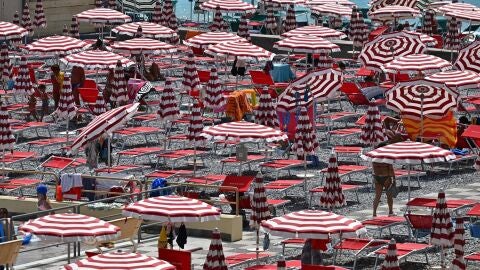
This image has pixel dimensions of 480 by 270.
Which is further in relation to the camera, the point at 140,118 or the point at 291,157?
the point at 140,118

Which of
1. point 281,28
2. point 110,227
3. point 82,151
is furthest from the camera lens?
point 281,28

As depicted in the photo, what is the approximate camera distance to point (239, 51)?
43781 mm

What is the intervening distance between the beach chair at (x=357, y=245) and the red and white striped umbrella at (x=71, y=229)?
3552 millimetres

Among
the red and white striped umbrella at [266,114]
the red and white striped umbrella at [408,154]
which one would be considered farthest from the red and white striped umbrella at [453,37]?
the red and white striped umbrella at [408,154]

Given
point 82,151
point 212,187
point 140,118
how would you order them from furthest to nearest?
point 140,118, point 82,151, point 212,187

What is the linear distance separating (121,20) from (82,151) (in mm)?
14091

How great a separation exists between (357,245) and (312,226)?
7.38ft

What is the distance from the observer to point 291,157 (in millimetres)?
37000

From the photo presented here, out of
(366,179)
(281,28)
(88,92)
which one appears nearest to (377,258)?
(366,179)

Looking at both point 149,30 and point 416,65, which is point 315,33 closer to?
point 149,30

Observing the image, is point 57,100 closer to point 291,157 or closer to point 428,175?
point 291,157

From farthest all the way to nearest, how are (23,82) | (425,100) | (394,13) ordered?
(394,13) < (23,82) < (425,100)

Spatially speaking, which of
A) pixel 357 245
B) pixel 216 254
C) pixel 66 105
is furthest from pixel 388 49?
pixel 216 254

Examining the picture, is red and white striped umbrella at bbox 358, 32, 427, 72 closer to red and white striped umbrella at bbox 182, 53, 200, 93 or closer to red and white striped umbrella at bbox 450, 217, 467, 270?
red and white striped umbrella at bbox 182, 53, 200, 93
